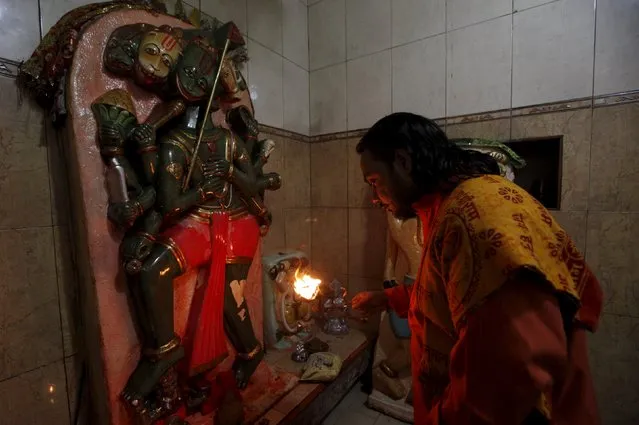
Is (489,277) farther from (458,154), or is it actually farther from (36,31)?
(36,31)

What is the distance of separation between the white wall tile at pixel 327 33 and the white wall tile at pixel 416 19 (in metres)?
0.45

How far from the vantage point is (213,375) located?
1486 mm

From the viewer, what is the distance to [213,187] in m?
1.33

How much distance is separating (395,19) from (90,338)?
2751 millimetres

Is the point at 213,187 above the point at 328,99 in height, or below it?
below

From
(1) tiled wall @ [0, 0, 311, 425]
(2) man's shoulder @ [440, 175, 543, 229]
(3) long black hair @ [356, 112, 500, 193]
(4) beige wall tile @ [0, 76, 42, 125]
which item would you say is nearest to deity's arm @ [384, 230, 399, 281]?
(3) long black hair @ [356, 112, 500, 193]

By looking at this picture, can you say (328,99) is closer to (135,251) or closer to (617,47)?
(617,47)

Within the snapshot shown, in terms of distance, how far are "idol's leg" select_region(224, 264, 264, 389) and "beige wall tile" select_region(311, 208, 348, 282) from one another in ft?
4.02

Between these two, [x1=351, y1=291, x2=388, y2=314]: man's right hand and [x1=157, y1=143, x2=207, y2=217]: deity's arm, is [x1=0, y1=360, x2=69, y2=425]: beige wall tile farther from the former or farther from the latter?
[x1=351, y1=291, x2=388, y2=314]: man's right hand

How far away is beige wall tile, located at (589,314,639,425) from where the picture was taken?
1.73 metres

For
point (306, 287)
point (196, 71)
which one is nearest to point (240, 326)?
point (306, 287)

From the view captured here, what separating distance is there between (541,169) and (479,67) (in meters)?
0.85

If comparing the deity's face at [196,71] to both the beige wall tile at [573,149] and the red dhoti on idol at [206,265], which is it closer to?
the red dhoti on idol at [206,265]

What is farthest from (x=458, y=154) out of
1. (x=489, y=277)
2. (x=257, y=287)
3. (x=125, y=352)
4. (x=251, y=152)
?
(x=125, y=352)
